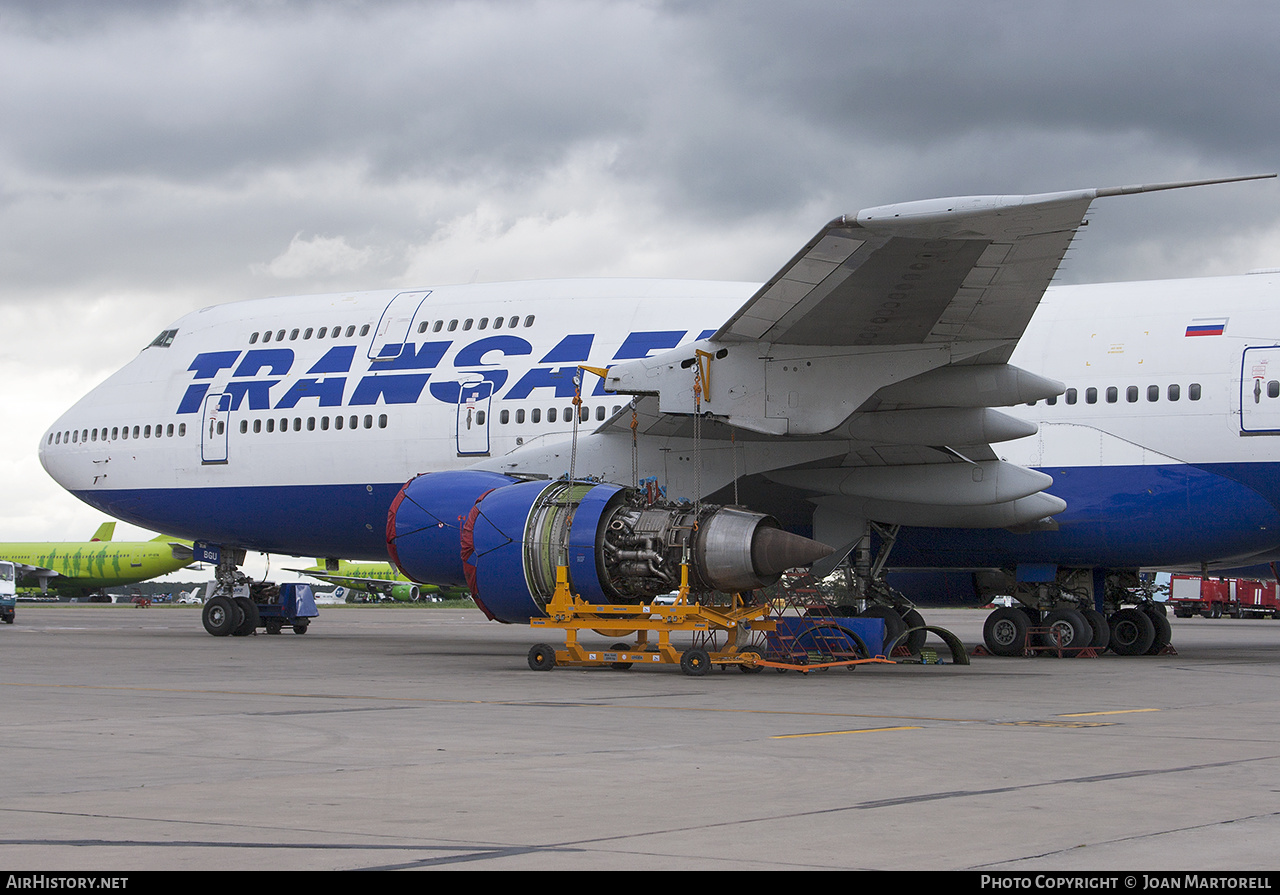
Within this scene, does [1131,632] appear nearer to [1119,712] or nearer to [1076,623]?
[1076,623]

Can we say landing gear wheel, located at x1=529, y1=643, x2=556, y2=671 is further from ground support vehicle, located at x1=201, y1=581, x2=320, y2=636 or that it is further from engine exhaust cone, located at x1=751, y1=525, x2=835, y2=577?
ground support vehicle, located at x1=201, y1=581, x2=320, y2=636

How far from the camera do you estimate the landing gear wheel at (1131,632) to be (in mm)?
19234

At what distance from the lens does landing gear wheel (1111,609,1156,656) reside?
19.2 meters

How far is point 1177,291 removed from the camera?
1784 centimetres

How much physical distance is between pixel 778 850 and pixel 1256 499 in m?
13.9

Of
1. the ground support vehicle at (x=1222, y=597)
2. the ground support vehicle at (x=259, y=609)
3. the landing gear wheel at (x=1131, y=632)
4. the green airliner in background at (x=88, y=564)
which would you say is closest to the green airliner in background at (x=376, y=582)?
the green airliner in background at (x=88, y=564)

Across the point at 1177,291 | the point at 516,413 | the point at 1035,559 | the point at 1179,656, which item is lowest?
the point at 1179,656

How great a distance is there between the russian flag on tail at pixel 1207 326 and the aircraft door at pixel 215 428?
15.1 meters

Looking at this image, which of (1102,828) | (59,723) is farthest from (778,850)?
(59,723)

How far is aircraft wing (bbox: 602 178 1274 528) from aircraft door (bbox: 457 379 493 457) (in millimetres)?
3257

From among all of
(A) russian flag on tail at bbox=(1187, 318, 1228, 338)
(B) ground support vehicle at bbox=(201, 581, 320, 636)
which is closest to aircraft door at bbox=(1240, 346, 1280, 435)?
(A) russian flag on tail at bbox=(1187, 318, 1228, 338)

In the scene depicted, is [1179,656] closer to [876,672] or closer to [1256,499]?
[1256,499]

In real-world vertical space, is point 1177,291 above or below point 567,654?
above

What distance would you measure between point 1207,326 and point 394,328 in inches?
474
